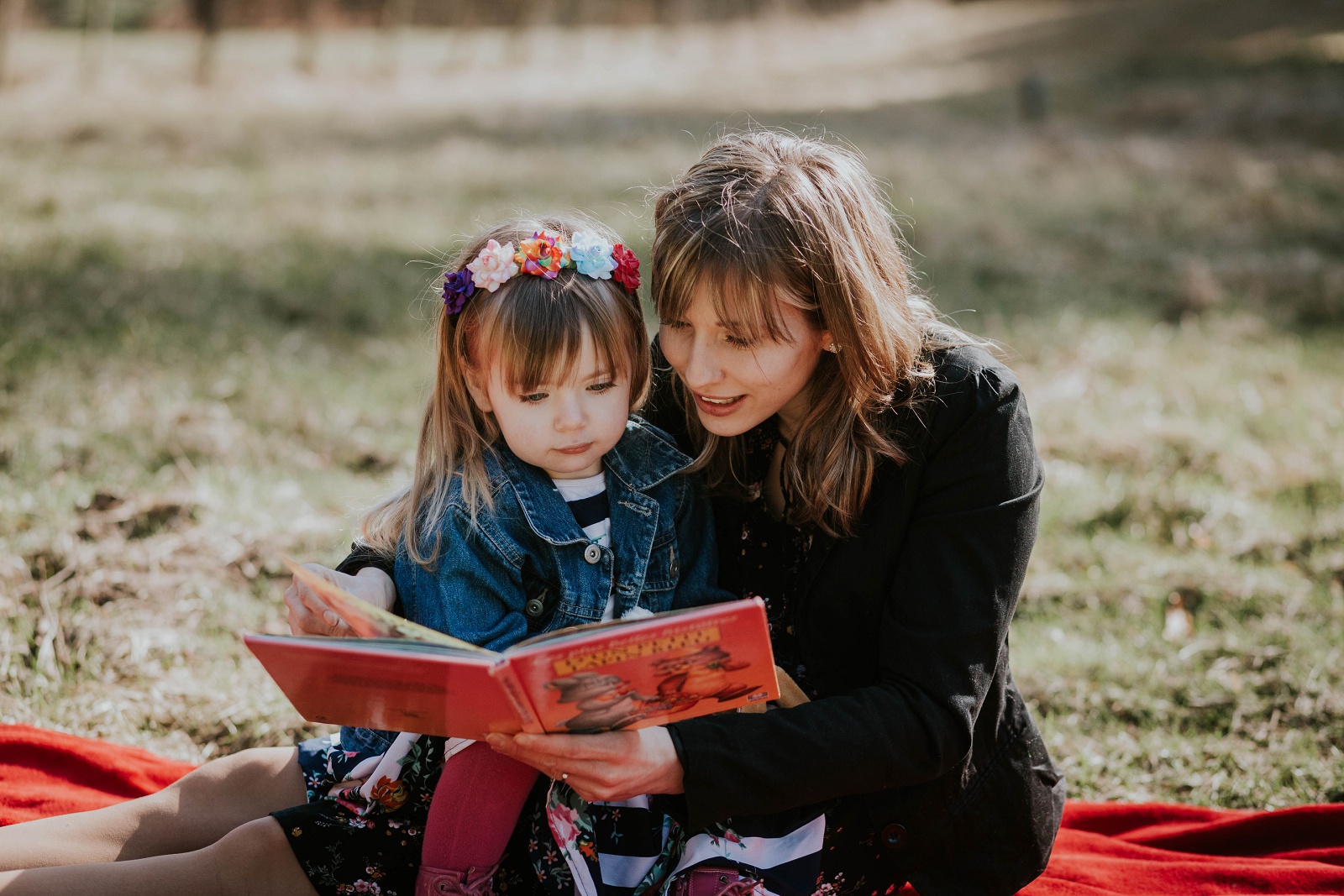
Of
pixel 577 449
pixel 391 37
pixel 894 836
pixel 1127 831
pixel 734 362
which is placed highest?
pixel 391 37

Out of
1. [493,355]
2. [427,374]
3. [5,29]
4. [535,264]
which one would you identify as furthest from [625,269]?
[5,29]

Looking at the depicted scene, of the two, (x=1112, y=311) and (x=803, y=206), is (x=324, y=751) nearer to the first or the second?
(x=803, y=206)

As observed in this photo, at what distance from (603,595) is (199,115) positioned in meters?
12.2

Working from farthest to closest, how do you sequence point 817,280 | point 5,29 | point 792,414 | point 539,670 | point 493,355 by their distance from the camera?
1. point 5,29
2. point 792,414
3. point 493,355
4. point 817,280
5. point 539,670

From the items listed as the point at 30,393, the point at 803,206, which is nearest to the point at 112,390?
the point at 30,393

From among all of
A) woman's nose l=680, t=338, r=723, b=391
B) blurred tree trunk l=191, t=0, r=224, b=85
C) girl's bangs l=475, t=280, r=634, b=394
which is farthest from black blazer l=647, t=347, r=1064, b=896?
blurred tree trunk l=191, t=0, r=224, b=85

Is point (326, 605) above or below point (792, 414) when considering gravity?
below

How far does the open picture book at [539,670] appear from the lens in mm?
1729

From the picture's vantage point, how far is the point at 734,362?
2.25 m

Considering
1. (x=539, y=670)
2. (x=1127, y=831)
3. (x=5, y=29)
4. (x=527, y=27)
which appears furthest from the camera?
(x=527, y=27)

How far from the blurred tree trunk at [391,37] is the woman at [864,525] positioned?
18.4m

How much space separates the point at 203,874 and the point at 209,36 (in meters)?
15.9

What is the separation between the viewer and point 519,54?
24.0 meters

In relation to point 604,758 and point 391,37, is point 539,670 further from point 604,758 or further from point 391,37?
point 391,37
